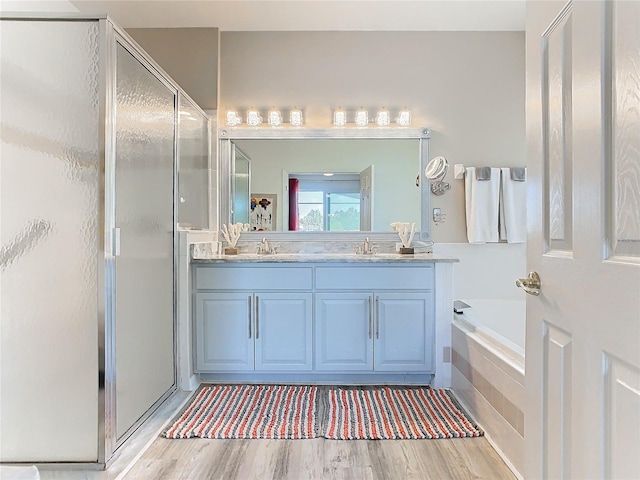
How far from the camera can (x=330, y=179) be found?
124 inches

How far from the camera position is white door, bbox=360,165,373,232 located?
3.13 meters

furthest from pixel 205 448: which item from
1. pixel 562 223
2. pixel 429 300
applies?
pixel 562 223

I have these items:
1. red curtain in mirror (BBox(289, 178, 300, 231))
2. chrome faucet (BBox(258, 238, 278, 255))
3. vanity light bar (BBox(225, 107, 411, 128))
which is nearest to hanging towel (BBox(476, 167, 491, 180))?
vanity light bar (BBox(225, 107, 411, 128))

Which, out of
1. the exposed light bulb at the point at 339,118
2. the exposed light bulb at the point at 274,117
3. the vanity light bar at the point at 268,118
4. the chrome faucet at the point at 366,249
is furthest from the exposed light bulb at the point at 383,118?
the chrome faucet at the point at 366,249

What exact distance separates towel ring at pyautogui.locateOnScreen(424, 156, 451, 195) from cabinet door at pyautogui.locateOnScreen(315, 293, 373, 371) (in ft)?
3.72

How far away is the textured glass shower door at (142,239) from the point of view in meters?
1.78

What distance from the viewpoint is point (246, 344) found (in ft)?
8.54

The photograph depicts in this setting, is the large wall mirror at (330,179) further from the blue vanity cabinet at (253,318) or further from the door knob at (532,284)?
the door knob at (532,284)

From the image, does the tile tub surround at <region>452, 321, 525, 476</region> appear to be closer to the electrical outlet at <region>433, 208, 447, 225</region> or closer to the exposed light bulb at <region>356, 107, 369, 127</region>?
the electrical outlet at <region>433, 208, 447, 225</region>

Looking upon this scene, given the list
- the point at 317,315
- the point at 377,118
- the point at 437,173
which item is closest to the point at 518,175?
the point at 437,173

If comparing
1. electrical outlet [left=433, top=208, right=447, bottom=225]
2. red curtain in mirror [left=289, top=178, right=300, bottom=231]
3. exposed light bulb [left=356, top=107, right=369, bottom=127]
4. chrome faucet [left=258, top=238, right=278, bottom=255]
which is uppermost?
exposed light bulb [left=356, top=107, right=369, bottom=127]

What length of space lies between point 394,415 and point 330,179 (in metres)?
1.78

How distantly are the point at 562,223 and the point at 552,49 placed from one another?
0.44 m

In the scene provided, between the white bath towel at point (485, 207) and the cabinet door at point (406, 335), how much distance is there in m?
0.86
